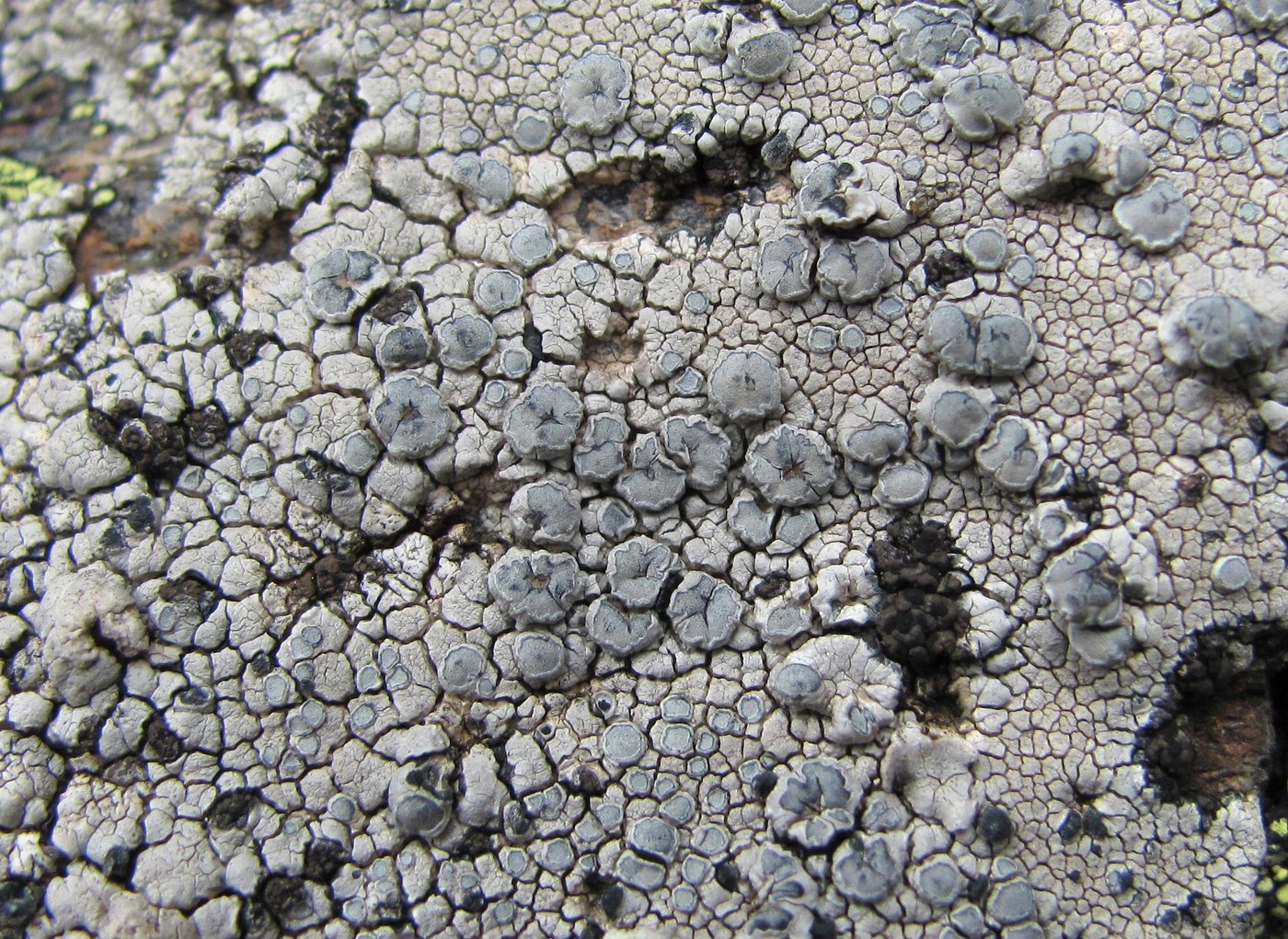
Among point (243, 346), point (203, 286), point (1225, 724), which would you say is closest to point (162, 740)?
point (243, 346)

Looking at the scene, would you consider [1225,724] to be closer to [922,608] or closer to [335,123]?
[922,608]

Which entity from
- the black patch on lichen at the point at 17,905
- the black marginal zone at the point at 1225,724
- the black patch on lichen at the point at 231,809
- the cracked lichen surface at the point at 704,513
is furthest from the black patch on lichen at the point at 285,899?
the black marginal zone at the point at 1225,724

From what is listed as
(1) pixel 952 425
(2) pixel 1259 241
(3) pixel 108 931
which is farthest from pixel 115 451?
(2) pixel 1259 241

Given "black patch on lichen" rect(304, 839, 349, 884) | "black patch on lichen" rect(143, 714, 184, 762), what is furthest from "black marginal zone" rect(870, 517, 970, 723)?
"black patch on lichen" rect(143, 714, 184, 762)

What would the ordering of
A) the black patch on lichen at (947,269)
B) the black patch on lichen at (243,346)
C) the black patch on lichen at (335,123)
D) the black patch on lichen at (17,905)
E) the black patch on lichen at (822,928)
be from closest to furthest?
the black patch on lichen at (822,928) < the black patch on lichen at (17,905) < the black patch on lichen at (947,269) < the black patch on lichen at (243,346) < the black patch on lichen at (335,123)

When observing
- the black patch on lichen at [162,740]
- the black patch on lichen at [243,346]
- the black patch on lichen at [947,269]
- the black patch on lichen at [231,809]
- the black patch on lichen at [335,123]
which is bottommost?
the black patch on lichen at [231,809]

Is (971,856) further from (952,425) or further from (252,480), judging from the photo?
(252,480)

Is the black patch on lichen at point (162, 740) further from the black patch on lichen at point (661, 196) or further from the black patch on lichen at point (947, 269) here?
the black patch on lichen at point (947, 269)
